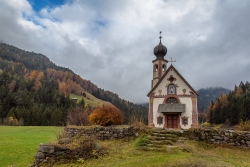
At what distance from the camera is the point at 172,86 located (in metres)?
31.9

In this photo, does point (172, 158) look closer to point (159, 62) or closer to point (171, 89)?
point (171, 89)

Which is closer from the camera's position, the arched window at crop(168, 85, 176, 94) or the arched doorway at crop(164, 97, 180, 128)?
the arched doorway at crop(164, 97, 180, 128)

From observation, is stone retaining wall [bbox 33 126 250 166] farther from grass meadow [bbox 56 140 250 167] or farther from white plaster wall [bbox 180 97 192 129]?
white plaster wall [bbox 180 97 192 129]

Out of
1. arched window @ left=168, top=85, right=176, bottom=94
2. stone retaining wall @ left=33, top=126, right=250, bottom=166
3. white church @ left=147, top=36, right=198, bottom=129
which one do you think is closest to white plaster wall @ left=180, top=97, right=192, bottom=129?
white church @ left=147, top=36, right=198, bottom=129

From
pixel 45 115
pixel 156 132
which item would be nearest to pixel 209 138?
→ pixel 156 132

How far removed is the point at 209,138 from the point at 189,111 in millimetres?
15904

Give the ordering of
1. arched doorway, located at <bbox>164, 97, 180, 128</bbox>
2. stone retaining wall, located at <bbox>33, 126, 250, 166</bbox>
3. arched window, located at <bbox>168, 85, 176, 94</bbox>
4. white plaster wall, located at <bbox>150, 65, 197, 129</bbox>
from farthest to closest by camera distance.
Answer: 1. arched window, located at <bbox>168, 85, 176, 94</bbox>
2. arched doorway, located at <bbox>164, 97, 180, 128</bbox>
3. white plaster wall, located at <bbox>150, 65, 197, 129</bbox>
4. stone retaining wall, located at <bbox>33, 126, 250, 166</bbox>

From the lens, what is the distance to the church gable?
31203 millimetres

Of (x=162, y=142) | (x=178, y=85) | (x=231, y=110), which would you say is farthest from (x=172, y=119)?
(x=231, y=110)

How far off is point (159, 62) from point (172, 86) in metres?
6.54

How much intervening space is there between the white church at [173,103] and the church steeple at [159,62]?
3777mm

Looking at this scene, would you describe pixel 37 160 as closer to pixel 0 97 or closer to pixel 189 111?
pixel 189 111

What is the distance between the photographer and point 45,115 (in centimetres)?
8231

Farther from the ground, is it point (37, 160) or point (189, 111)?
point (189, 111)
